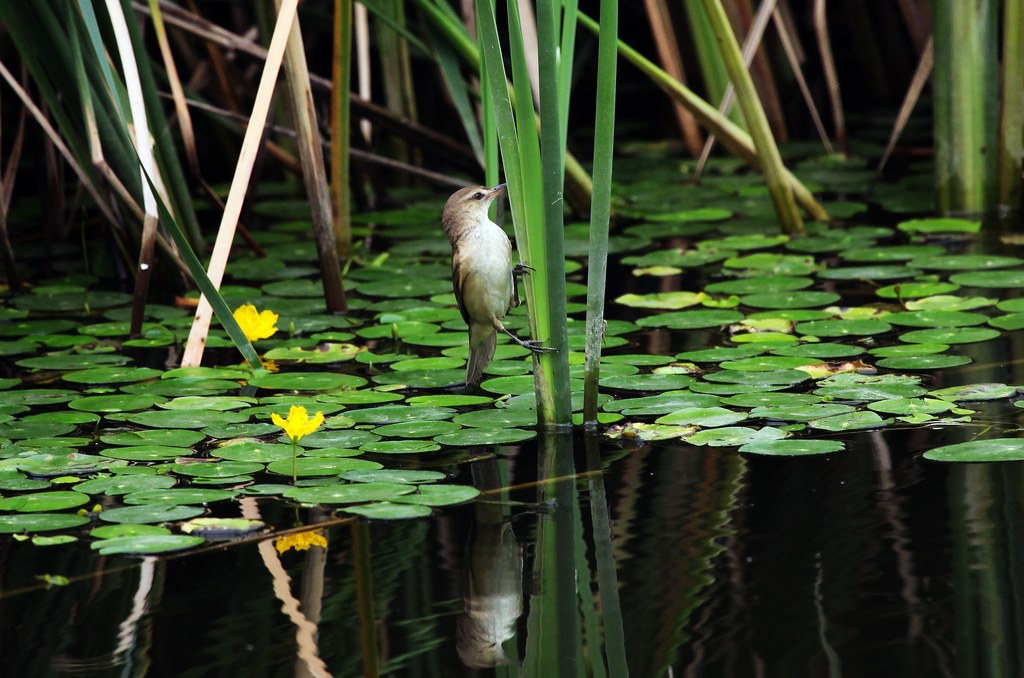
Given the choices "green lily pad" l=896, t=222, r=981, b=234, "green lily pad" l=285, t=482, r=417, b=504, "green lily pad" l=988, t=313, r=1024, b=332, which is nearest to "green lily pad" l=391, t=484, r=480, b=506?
"green lily pad" l=285, t=482, r=417, b=504

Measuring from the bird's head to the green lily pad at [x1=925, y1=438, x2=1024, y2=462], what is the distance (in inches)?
60.3

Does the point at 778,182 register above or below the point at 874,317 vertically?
above

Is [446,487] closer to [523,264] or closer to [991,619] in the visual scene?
[523,264]

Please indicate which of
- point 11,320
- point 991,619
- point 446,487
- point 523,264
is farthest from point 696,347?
point 11,320

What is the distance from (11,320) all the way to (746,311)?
2.75 meters

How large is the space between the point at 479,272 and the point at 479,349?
9.5 inches

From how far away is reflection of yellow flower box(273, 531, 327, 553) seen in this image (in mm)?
2684

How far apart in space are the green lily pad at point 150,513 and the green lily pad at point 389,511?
34cm

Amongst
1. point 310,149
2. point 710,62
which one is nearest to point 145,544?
point 310,149

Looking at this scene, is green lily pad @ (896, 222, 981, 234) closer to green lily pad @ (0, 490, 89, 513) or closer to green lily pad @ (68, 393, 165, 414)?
green lily pad @ (68, 393, 165, 414)

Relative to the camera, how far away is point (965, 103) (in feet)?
18.3

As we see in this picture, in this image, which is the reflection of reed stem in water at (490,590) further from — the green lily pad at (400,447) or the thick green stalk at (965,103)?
the thick green stalk at (965,103)

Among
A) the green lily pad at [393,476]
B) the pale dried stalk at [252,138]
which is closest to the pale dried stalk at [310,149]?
the pale dried stalk at [252,138]

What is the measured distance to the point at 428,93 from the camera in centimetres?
810
